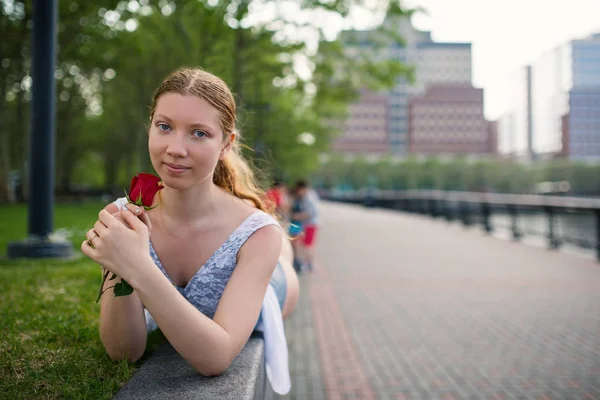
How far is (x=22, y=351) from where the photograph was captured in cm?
239

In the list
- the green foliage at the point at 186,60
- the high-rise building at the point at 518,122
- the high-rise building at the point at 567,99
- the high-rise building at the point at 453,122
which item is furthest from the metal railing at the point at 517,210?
the high-rise building at the point at 518,122

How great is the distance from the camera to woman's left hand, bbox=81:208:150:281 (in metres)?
1.65

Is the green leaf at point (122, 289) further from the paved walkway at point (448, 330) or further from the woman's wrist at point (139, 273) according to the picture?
the paved walkway at point (448, 330)

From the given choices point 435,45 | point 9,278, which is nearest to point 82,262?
point 9,278

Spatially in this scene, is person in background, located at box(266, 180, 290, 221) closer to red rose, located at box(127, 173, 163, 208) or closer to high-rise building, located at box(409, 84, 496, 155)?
red rose, located at box(127, 173, 163, 208)

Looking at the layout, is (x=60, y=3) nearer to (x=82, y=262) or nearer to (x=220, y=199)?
(x=82, y=262)

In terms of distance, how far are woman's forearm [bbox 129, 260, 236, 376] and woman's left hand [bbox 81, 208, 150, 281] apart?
0.16 feet

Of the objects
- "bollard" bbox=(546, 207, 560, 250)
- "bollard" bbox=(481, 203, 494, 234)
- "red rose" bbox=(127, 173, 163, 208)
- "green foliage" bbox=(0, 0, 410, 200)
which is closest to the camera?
"red rose" bbox=(127, 173, 163, 208)

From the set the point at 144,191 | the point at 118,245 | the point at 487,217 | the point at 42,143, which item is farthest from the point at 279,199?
the point at 487,217

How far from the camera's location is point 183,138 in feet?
6.22

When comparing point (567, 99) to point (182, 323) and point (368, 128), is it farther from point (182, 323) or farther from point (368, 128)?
point (182, 323)

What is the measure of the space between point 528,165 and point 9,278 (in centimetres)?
11495

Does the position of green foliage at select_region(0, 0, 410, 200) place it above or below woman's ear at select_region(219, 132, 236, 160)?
above

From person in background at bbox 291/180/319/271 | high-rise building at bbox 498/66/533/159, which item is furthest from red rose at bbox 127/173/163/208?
high-rise building at bbox 498/66/533/159
